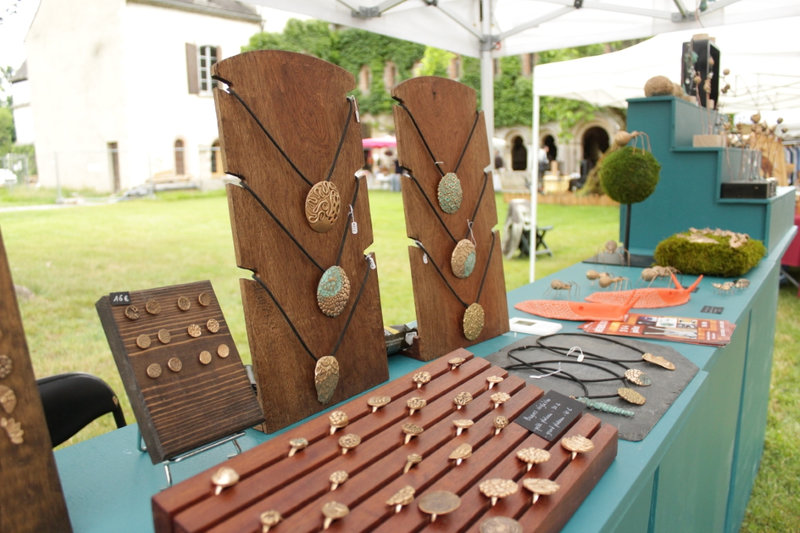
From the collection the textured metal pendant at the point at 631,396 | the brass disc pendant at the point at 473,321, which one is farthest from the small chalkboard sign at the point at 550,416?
the brass disc pendant at the point at 473,321

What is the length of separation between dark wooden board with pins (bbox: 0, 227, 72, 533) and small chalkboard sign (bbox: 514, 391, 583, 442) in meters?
0.61

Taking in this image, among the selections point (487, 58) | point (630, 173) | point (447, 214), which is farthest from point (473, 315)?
point (487, 58)

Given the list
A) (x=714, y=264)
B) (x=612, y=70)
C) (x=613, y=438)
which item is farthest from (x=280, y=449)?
(x=612, y=70)

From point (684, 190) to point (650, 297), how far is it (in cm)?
109

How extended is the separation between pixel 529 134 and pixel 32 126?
1502 centimetres

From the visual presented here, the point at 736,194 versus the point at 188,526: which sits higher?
the point at 736,194

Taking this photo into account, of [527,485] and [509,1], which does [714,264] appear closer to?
[527,485]

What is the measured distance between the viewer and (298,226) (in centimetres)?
98

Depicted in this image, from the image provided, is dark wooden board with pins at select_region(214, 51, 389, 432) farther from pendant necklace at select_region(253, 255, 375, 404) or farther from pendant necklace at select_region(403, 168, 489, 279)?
pendant necklace at select_region(403, 168, 489, 279)

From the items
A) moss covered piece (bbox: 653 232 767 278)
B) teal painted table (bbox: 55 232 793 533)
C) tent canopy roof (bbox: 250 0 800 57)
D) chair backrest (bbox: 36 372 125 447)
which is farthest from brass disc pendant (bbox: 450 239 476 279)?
tent canopy roof (bbox: 250 0 800 57)

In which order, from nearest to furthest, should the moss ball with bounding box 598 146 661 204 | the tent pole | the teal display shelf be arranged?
the moss ball with bounding box 598 146 661 204 < the teal display shelf < the tent pole

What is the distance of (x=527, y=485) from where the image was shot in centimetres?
67

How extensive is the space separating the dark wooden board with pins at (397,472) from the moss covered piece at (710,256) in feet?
5.07

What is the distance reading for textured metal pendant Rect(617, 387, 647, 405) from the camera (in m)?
1.06
